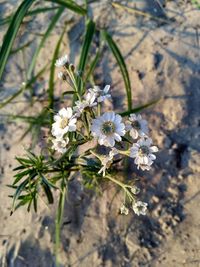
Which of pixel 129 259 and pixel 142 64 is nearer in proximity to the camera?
pixel 129 259

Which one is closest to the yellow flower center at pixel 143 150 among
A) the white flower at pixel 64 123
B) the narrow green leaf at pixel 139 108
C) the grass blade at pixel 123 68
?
the white flower at pixel 64 123

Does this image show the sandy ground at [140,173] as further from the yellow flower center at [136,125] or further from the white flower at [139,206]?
the yellow flower center at [136,125]

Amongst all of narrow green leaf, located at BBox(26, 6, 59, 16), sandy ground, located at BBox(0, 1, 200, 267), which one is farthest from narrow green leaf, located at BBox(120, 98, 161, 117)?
narrow green leaf, located at BBox(26, 6, 59, 16)

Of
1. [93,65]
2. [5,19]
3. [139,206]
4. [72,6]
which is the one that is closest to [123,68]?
[93,65]

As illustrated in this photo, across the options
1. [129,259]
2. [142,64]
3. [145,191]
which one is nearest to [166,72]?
[142,64]

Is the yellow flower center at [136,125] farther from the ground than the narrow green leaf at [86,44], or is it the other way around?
the yellow flower center at [136,125]

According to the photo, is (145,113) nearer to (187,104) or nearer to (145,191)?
(187,104)

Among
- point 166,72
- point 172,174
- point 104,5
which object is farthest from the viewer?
point 104,5
